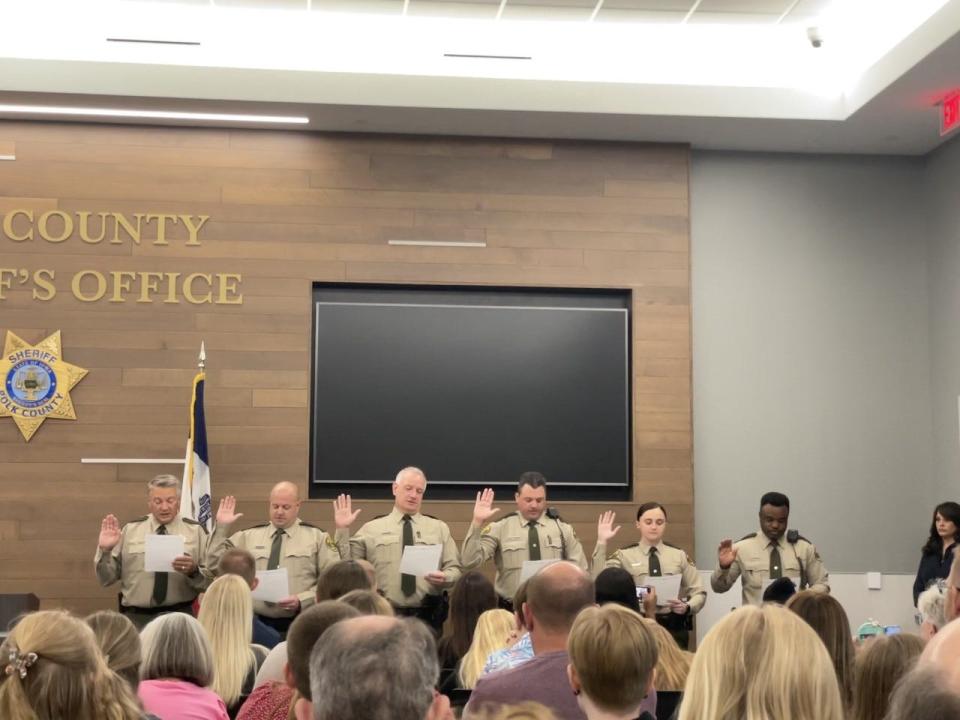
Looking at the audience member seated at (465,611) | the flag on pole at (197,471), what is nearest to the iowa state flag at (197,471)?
the flag on pole at (197,471)

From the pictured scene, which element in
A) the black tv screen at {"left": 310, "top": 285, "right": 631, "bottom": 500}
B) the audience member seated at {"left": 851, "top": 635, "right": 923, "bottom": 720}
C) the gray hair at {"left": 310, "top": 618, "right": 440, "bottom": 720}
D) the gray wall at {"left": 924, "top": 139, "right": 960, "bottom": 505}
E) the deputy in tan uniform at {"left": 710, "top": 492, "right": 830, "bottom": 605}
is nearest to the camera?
the gray hair at {"left": 310, "top": 618, "right": 440, "bottom": 720}

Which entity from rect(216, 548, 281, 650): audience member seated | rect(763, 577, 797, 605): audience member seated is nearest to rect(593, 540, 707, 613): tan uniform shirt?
rect(763, 577, 797, 605): audience member seated

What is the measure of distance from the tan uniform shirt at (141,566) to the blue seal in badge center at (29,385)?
1302mm

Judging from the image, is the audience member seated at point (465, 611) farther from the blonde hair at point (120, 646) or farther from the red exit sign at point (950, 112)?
the red exit sign at point (950, 112)

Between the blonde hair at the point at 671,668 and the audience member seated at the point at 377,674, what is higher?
the audience member seated at the point at 377,674

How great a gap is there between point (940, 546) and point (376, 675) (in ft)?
24.3

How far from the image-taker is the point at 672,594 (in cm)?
795

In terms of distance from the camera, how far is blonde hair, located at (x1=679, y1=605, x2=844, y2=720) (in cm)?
231

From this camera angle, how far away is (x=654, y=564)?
8.46 m

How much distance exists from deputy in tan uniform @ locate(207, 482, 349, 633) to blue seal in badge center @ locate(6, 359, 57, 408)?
66.0 inches

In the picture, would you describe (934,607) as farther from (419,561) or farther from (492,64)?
(492,64)

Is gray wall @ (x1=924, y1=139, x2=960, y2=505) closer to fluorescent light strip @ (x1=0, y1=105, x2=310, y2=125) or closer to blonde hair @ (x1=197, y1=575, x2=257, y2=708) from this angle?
fluorescent light strip @ (x1=0, y1=105, x2=310, y2=125)

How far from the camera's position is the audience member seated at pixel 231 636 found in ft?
15.3

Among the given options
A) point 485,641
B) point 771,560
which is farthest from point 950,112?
point 485,641
